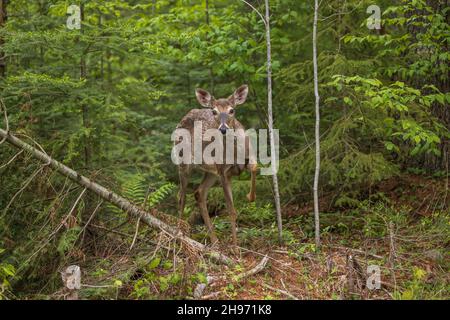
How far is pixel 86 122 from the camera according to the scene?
8688mm

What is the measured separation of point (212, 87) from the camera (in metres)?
12.1

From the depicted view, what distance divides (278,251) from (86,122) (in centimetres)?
335

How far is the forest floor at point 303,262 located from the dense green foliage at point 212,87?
0.46ft

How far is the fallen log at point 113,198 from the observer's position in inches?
278

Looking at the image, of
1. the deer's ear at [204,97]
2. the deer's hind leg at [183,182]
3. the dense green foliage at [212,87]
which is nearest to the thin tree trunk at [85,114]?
the dense green foliage at [212,87]

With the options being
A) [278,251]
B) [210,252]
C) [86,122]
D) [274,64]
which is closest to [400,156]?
[274,64]

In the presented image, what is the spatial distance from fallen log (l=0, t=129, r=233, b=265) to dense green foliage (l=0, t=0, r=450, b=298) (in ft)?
0.46

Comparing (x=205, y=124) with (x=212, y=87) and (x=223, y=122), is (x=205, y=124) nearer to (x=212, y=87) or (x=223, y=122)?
(x=223, y=122)

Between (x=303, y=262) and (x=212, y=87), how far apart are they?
5.54m

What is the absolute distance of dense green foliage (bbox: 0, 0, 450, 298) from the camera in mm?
7289

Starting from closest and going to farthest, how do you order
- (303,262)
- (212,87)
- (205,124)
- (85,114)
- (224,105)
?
(303,262) → (224,105) → (85,114) → (205,124) → (212,87)

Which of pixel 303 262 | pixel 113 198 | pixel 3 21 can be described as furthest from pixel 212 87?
pixel 303 262

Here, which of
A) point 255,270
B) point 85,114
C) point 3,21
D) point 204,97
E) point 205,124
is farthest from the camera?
point 3,21

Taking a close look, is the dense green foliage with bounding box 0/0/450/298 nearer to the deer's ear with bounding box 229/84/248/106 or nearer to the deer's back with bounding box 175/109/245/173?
the deer's back with bounding box 175/109/245/173
